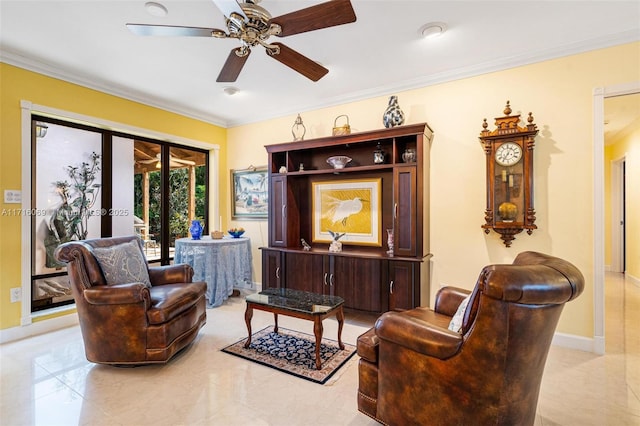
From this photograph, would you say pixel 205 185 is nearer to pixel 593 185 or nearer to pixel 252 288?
pixel 252 288

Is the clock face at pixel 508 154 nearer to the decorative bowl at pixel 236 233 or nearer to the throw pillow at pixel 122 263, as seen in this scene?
the decorative bowl at pixel 236 233

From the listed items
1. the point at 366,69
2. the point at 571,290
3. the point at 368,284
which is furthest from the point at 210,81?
the point at 571,290

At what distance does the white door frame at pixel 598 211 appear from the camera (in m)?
2.74

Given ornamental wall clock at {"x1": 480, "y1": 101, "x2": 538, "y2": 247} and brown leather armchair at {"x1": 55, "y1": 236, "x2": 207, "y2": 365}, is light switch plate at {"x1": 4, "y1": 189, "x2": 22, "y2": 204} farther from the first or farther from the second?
A: ornamental wall clock at {"x1": 480, "y1": 101, "x2": 538, "y2": 247}

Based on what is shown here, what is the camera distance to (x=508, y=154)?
3037 millimetres

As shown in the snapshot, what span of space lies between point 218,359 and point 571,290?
→ 2.50 m

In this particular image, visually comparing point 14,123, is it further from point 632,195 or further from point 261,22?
point 632,195

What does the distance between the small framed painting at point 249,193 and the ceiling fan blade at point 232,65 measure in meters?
2.31

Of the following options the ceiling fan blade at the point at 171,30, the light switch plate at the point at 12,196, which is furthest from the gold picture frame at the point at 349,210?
the light switch plate at the point at 12,196

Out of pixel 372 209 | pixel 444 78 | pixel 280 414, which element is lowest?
pixel 280 414

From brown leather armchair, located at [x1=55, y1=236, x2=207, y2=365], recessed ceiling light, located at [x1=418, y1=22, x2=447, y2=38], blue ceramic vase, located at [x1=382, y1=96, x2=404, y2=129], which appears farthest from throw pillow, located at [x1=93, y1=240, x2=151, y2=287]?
recessed ceiling light, located at [x1=418, y1=22, x2=447, y2=38]

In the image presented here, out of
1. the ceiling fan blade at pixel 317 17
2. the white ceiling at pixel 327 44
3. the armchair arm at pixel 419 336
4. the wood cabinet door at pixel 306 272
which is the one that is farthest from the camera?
the wood cabinet door at pixel 306 272

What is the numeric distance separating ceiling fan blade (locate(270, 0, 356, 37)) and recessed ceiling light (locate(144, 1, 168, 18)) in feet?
3.47

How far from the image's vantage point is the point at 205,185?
521 cm
